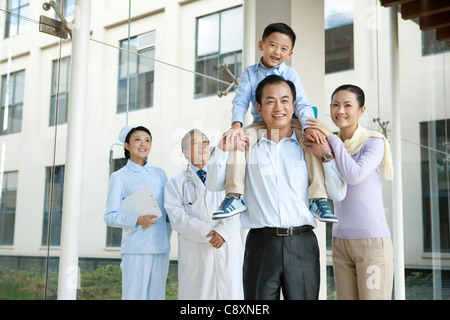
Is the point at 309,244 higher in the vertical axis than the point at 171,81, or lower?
lower

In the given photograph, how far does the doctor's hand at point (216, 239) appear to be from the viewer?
2.26 metres

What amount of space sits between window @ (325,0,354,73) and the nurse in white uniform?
1.22m

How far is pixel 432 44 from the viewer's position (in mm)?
3301

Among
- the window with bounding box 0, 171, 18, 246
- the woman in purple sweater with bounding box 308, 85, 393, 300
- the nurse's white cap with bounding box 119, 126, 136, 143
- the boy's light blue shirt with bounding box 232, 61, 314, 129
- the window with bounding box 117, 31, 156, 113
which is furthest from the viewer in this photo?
the window with bounding box 117, 31, 156, 113

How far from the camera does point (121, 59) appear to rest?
2.62 meters

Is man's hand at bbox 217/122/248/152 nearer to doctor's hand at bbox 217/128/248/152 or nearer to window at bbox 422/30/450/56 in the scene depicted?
doctor's hand at bbox 217/128/248/152

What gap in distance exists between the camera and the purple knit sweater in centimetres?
178

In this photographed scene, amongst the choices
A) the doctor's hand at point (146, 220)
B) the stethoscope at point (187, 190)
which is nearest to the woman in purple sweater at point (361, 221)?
the stethoscope at point (187, 190)

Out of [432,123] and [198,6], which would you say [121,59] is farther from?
[432,123]

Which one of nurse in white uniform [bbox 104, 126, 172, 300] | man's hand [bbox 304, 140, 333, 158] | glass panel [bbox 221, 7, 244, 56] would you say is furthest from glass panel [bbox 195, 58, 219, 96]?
man's hand [bbox 304, 140, 333, 158]

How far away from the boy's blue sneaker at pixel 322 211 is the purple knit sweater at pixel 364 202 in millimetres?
123

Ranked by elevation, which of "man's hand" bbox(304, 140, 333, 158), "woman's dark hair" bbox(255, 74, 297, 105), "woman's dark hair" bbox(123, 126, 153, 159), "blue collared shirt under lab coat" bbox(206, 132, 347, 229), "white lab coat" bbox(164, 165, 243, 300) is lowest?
"white lab coat" bbox(164, 165, 243, 300)
